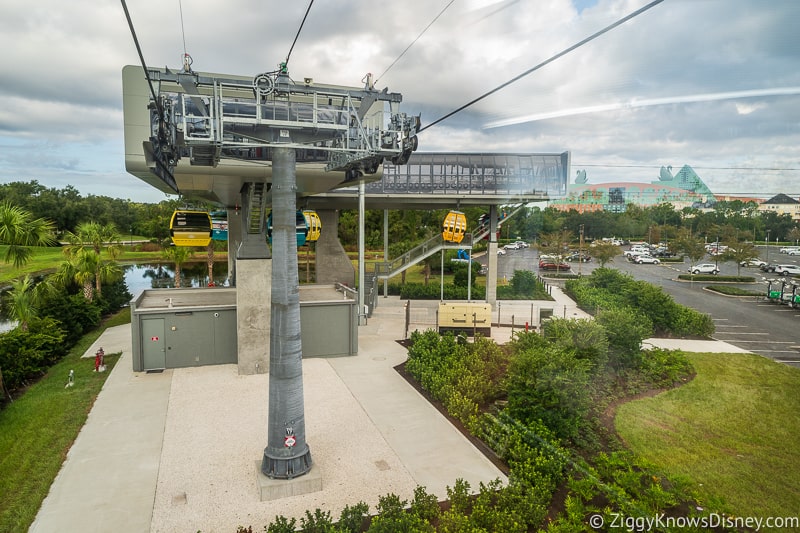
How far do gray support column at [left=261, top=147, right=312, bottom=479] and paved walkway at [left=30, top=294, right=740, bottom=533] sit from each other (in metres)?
0.65

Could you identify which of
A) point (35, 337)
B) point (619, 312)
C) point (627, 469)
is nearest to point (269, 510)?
point (627, 469)

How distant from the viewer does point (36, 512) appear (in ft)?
22.2

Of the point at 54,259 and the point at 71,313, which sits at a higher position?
the point at 54,259

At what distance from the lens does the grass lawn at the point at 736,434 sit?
3.14 m

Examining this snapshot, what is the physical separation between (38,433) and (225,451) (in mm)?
4029

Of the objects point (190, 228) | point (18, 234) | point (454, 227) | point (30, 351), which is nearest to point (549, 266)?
point (454, 227)

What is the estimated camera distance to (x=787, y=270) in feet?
11.5

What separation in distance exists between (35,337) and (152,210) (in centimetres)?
5245

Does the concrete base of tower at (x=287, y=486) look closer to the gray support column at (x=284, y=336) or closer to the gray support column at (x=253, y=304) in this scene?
the gray support column at (x=284, y=336)

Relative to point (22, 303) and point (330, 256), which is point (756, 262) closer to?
point (22, 303)

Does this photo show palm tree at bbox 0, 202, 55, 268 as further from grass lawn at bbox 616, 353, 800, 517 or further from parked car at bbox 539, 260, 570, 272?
grass lawn at bbox 616, 353, 800, 517

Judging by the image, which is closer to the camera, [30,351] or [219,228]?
[30,351]

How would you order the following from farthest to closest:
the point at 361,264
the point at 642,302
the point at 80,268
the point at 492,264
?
the point at 492,264
the point at 80,268
the point at 361,264
the point at 642,302

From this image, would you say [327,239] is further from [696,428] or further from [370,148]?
[696,428]
